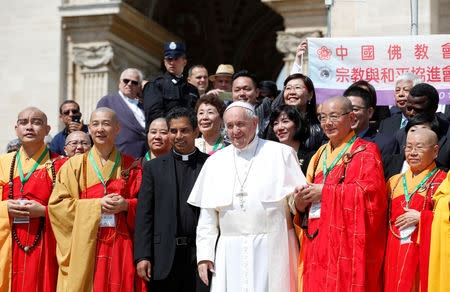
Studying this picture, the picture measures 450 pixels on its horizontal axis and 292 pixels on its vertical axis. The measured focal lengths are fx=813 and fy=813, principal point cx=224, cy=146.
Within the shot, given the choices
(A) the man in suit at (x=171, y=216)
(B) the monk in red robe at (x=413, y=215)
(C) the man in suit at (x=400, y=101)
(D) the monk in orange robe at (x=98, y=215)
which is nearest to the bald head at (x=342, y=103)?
(B) the monk in red robe at (x=413, y=215)

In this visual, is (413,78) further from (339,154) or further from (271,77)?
(271,77)

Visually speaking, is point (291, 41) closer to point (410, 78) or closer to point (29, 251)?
point (410, 78)

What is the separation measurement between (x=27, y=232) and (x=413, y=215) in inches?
131

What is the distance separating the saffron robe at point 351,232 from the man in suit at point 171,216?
38.8 inches

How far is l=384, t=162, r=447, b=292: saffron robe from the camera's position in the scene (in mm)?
5809

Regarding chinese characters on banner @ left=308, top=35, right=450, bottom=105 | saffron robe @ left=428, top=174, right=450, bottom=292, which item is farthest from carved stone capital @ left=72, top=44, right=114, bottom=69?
saffron robe @ left=428, top=174, right=450, bottom=292

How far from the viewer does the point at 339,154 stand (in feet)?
20.1

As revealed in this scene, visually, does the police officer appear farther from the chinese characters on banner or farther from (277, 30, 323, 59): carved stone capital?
(277, 30, 323, 59): carved stone capital

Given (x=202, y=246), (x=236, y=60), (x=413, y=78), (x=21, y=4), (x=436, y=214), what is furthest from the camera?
(x=236, y=60)

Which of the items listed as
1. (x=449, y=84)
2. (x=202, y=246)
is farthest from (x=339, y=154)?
(x=449, y=84)

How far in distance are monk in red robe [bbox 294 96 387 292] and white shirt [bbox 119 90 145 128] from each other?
3.48m

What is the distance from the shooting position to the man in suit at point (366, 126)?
22.3ft

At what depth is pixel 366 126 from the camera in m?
6.90

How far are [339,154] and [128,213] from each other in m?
1.83
